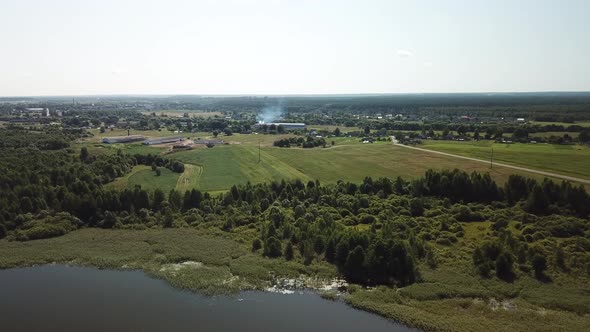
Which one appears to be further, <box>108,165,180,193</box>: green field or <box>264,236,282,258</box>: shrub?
<box>108,165,180,193</box>: green field

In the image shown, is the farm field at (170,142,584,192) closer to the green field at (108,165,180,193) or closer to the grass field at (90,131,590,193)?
the grass field at (90,131,590,193)

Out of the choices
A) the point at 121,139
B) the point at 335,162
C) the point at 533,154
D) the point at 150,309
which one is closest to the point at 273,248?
the point at 150,309

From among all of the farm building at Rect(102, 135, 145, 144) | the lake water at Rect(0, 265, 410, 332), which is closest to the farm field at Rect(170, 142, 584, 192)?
the farm building at Rect(102, 135, 145, 144)

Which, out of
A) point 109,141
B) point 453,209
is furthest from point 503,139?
point 109,141

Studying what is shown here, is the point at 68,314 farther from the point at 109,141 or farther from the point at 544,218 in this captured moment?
the point at 109,141

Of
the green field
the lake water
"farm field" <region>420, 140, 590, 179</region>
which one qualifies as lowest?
the lake water

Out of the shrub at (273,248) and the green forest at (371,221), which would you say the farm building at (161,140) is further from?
the shrub at (273,248)

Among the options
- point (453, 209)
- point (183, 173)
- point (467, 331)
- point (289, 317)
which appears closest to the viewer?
point (467, 331)
